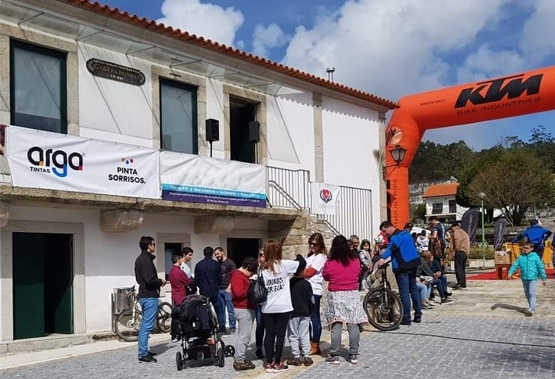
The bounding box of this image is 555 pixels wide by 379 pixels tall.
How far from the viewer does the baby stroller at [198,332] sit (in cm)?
763

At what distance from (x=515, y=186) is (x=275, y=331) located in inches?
1443

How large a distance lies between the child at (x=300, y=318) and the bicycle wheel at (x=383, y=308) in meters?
2.50

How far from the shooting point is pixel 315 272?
7.79 metres

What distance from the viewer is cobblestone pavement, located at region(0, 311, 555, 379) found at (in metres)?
7.04

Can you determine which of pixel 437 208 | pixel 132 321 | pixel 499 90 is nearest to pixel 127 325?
pixel 132 321

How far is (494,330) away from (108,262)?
662 cm

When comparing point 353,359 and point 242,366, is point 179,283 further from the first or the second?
point 353,359

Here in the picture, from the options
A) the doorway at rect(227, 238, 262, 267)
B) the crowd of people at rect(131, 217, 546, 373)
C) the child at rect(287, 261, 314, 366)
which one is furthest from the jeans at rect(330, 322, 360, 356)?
the doorway at rect(227, 238, 262, 267)

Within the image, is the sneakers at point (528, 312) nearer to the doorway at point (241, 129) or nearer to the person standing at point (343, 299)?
the person standing at point (343, 299)

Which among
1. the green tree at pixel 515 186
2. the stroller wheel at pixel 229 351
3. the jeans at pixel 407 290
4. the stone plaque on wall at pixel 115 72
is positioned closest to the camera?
the stroller wheel at pixel 229 351

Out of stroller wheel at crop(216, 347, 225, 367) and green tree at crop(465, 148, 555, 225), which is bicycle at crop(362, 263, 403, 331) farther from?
green tree at crop(465, 148, 555, 225)

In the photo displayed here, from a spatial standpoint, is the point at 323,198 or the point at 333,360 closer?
the point at 333,360

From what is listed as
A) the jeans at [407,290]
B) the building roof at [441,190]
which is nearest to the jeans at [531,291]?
the jeans at [407,290]

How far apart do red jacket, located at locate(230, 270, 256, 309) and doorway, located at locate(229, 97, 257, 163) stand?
25.2 feet
